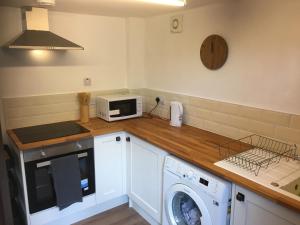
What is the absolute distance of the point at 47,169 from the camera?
2244 mm

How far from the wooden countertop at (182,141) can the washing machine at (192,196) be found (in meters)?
0.06

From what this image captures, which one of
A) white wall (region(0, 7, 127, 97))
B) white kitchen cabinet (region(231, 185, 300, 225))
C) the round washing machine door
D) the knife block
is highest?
white wall (region(0, 7, 127, 97))

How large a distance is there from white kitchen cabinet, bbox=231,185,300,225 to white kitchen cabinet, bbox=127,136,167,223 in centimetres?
73

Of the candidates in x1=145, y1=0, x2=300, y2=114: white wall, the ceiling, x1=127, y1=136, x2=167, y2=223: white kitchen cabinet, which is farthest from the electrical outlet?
the ceiling

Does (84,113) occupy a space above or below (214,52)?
below

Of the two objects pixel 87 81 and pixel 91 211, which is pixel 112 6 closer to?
pixel 87 81

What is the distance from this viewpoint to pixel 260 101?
205cm

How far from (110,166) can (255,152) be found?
55.1 inches

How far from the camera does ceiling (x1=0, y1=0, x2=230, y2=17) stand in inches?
86.1

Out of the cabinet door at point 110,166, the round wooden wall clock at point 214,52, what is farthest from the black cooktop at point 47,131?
the round wooden wall clock at point 214,52

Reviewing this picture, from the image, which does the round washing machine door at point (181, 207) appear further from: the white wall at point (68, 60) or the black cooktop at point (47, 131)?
the white wall at point (68, 60)

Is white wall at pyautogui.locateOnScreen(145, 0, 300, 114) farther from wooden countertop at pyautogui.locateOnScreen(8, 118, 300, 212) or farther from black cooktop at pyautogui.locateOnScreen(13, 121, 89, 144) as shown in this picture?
black cooktop at pyautogui.locateOnScreen(13, 121, 89, 144)

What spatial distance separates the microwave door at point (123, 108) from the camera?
2.81m

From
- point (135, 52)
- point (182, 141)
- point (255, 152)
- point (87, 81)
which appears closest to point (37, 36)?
point (87, 81)
